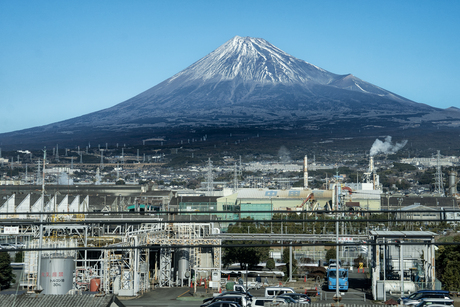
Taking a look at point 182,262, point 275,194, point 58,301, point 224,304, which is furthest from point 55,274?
point 275,194

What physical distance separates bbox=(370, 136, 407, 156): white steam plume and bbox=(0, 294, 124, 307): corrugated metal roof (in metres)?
176

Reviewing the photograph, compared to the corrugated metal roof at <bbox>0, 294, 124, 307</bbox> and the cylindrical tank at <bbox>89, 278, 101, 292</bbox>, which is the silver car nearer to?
the corrugated metal roof at <bbox>0, 294, 124, 307</bbox>

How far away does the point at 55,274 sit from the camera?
2330 centimetres

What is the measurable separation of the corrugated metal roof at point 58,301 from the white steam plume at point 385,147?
578 feet

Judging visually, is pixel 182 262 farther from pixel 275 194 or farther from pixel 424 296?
pixel 275 194

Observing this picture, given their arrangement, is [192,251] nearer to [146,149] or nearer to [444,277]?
[444,277]

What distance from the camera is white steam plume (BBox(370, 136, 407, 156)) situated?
619ft

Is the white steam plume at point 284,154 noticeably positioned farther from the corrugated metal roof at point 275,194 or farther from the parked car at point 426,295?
the parked car at point 426,295

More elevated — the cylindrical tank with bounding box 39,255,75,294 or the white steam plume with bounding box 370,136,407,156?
the white steam plume with bounding box 370,136,407,156

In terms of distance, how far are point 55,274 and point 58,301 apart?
7.84m

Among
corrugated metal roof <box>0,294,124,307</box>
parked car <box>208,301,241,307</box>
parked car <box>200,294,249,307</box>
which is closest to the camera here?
corrugated metal roof <box>0,294,124,307</box>

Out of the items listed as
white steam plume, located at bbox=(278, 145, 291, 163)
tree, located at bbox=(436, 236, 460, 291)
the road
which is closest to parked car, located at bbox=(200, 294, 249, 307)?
the road

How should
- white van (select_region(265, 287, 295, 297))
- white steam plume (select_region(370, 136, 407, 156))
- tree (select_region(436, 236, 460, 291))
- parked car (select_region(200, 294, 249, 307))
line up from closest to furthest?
parked car (select_region(200, 294, 249, 307))
white van (select_region(265, 287, 295, 297))
tree (select_region(436, 236, 460, 291))
white steam plume (select_region(370, 136, 407, 156))

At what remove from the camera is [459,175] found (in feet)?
452
